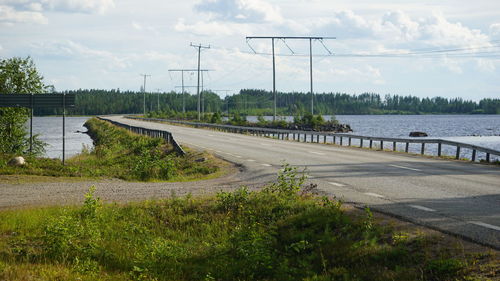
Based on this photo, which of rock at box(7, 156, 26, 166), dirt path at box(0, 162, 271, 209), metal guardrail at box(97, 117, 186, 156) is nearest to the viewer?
dirt path at box(0, 162, 271, 209)

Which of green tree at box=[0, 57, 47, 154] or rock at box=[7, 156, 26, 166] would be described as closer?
rock at box=[7, 156, 26, 166]

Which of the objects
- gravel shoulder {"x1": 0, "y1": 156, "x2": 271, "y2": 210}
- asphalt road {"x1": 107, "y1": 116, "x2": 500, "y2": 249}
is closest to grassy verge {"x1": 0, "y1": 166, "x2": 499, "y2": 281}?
asphalt road {"x1": 107, "y1": 116, "x2": 500, "y2": 249}

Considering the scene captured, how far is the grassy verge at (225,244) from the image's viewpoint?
873 cm

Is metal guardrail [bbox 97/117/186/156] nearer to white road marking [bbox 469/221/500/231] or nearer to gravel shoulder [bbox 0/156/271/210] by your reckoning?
gravel shoulder [bbox 0/156/271/210]

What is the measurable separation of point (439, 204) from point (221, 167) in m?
11.6

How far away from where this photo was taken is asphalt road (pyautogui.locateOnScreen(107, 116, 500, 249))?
10438 millimetres

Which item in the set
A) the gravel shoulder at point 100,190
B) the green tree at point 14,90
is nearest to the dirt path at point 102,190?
the gravel shoulder at point 100,190

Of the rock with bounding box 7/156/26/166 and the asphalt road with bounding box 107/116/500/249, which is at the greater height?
the asphalt road with bounding box 107/116/500/249

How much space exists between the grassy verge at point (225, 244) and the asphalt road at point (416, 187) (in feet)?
3.53

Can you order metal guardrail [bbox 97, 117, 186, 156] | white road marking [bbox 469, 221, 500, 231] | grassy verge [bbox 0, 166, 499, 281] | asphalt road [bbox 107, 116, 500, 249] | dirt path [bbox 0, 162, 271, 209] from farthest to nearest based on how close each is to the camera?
metal guardrail [bbox 97, 117, 186, 156], dirt path [bbox 0, 162, 271, 209], asphalt road [bbox 107, 116, 500, 249], white road marking [bbox 469, 221, 500, 231], grassy verge [bbox 0, 166, 499, 281]

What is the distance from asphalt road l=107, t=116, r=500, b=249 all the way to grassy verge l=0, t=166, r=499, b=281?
108 cm

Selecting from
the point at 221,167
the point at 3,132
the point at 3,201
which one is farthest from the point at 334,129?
the point at 3,201

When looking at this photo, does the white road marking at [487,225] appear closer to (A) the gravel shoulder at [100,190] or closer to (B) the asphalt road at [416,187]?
(B) the asphalt road at [416,187]

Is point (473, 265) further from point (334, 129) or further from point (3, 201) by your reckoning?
point (334, 129)
